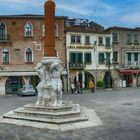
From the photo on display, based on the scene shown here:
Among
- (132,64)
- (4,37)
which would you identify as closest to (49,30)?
(4,37)

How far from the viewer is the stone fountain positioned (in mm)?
17391

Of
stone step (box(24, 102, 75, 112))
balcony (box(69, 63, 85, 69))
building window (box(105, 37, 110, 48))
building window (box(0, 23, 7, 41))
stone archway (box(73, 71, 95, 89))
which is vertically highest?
building window (box(0, 23, 7, 41))

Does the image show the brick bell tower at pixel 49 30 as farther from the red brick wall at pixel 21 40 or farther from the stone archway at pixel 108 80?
the stone archway at pixel 108 80

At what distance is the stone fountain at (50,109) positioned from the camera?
17.4 m

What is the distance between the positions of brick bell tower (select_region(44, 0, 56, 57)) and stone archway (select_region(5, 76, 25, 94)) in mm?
26387

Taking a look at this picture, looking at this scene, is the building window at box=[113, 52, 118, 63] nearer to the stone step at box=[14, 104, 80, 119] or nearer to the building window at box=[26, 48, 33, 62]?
the building window at box=[26, 48, 33, 62]

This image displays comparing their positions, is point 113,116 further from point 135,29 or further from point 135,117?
point 135,29

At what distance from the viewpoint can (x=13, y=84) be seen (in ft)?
155

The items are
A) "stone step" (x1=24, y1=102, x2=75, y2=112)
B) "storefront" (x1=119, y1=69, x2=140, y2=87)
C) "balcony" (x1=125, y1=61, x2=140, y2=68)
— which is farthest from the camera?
"balcony" (x1=125, y1=61, x2=140, y2=68)

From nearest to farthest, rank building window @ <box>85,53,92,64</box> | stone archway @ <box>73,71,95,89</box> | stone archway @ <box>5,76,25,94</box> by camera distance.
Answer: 1. stone archway @ <box>5,76,25,94</box>
2. stone archway @ <box>73,71,95,89</box>
3. building window @ <box>85,53,92,64</box>

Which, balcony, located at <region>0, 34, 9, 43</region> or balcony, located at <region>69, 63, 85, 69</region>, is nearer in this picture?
balcony, located at <region>0, 34, 9, 43</region>

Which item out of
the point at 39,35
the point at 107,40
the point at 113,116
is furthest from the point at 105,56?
the point at 113,116

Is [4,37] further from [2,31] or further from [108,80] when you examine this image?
[108,80]

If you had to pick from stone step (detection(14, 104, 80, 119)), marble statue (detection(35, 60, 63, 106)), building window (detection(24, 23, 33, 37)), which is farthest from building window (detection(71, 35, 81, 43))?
stone step (detection(14, 104, 80, 119))
